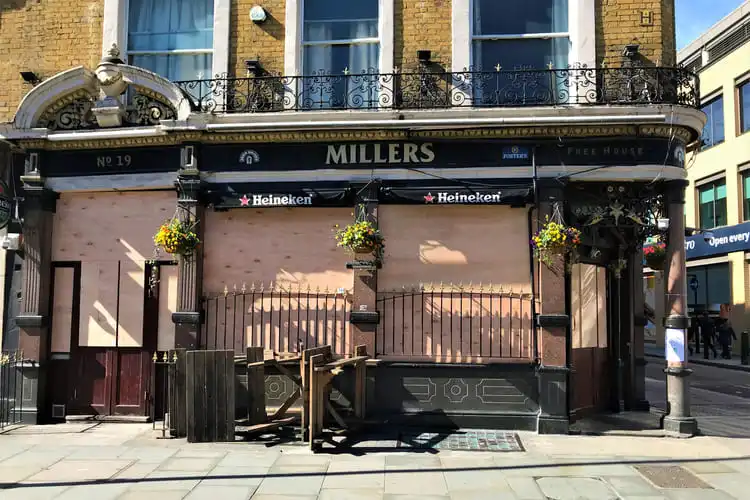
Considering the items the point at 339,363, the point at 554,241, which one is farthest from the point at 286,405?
the point at 554,241

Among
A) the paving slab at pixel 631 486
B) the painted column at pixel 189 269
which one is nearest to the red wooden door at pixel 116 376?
the painted column at pixel 189 269

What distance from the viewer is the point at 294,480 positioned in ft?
22.7

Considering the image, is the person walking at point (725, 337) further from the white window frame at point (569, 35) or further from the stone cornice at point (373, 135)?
the white window frame at point (569, 35)

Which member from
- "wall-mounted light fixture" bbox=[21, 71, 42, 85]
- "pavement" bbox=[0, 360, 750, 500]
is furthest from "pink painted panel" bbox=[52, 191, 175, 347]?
"wall-mounted light fixture" bbox=[21, 71, 42, 85]

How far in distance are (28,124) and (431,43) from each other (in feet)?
22.0

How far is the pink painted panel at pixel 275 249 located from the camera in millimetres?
10047

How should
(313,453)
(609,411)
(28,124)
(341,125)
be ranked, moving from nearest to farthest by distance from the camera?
(313,453), (341,125), (28,124), (609,411)

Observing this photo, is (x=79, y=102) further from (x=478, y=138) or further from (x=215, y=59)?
(x=478, y=138)

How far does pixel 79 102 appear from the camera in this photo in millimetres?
10438

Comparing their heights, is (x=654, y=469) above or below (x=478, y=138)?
below

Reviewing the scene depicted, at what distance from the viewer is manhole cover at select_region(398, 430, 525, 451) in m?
8.40

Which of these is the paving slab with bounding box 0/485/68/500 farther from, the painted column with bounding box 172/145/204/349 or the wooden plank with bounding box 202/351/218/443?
the painted column with bounding box 172/145/204/349

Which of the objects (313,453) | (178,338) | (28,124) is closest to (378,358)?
(313,453)

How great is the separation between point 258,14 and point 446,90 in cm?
337
